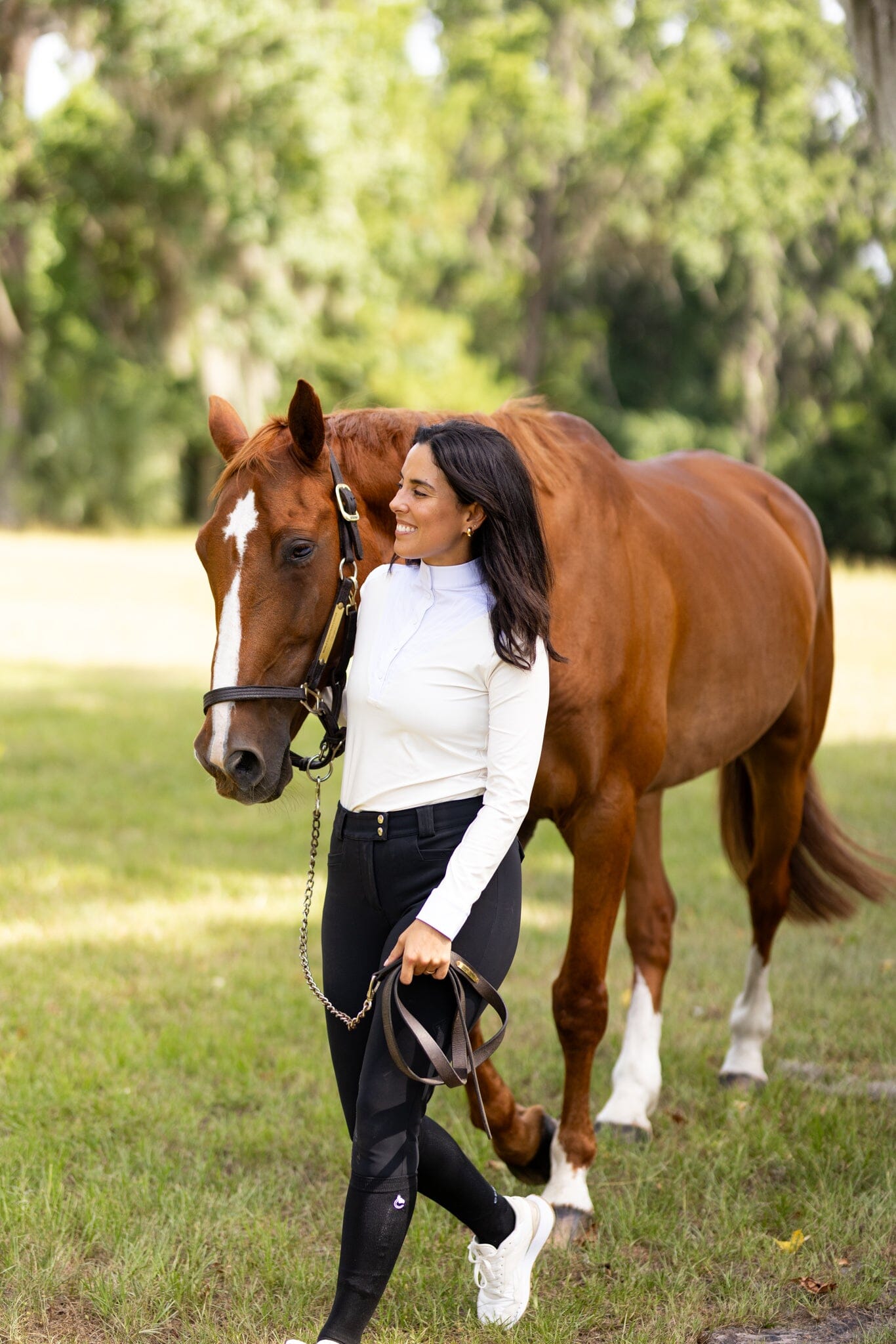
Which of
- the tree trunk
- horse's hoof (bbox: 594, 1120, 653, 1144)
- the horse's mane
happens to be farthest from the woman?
the tree trunk

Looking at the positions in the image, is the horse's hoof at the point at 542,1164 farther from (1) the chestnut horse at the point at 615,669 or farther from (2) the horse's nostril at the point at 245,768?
(2) the horse's nostril at the point at 245,768

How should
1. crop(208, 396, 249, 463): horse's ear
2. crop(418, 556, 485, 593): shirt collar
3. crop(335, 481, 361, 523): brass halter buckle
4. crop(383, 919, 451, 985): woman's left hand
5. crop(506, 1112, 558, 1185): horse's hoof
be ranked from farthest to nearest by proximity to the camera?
1. crop(506, 1112, 558, 1185): horse's hoof
2. crop(208, 396, 249, 463): horse's ear
3. crop(335, 481, 361, 523): brass halter buckle
4. crop(418, 556, 485, 593): shirt collar
5. crop(383, 919, 451, 985): woman's left hand

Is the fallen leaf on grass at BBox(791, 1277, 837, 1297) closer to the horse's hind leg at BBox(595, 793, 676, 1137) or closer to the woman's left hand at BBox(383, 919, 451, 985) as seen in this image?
the horse's hind leg at BBox(595, 793, 676, 1137)

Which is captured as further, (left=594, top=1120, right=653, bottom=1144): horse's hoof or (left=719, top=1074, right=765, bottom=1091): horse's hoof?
(left=719, top=1074, right=765, bottom=1091): horse's hoof

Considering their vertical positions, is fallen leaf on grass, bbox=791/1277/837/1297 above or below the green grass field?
above

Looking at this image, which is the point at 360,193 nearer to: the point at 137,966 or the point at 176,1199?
the point at 137,966

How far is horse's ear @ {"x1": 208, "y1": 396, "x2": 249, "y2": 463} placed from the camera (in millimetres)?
3162

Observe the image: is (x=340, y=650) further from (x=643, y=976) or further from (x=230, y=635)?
Result: (x=643, y=976)

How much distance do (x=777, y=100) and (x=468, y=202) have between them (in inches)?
351

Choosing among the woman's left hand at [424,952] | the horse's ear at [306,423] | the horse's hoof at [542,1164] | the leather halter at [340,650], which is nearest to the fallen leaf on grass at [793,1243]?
the horse's hoof at [542,1164]

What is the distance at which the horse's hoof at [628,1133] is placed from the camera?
4023mm

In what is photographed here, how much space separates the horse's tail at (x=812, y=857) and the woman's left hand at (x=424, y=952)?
3.14 m

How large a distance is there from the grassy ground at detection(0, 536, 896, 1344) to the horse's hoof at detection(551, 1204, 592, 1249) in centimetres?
4

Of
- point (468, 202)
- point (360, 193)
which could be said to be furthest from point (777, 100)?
point (360, 193)
